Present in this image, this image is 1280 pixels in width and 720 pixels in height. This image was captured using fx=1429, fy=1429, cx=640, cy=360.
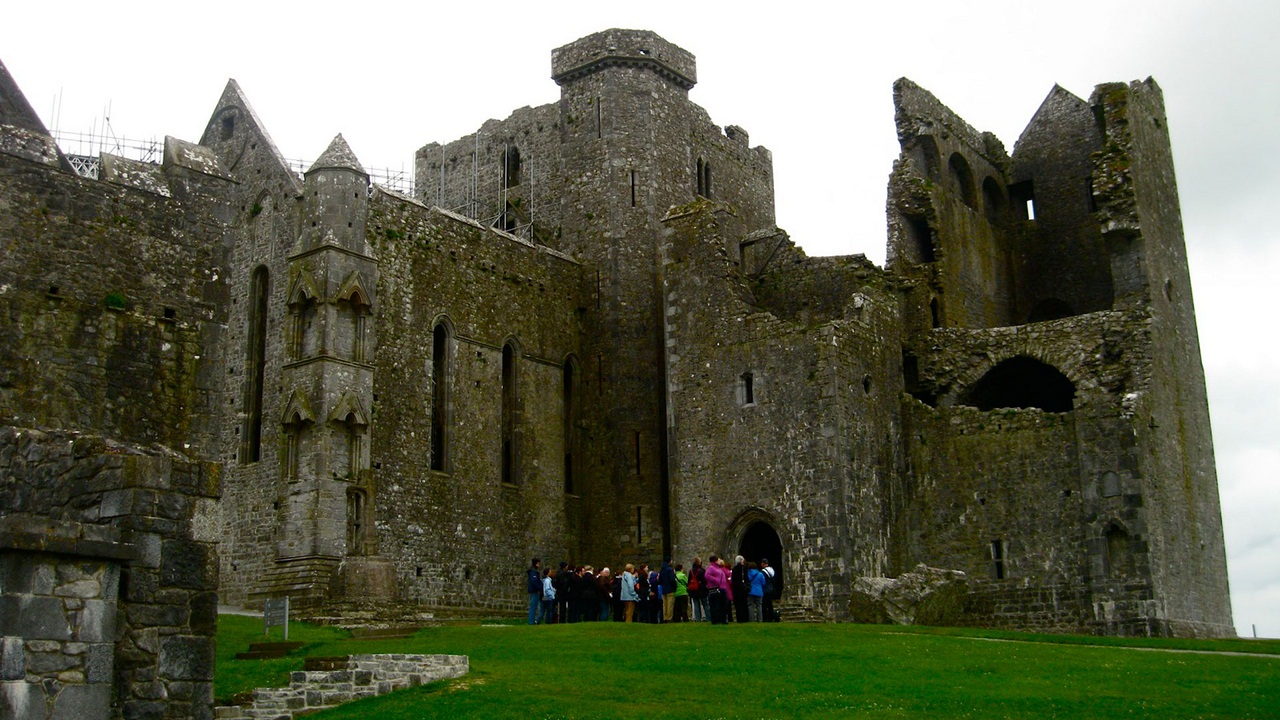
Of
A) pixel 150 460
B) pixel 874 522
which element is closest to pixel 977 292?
pixel 874 522

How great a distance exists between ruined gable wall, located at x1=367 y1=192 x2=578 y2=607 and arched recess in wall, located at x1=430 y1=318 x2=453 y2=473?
125 millimetres

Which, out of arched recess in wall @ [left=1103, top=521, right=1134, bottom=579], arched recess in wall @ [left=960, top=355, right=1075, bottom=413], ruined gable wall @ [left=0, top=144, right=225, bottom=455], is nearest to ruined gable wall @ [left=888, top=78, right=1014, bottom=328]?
arched recess in wall @ [left=960, top=355, right=1075, bottom=413]

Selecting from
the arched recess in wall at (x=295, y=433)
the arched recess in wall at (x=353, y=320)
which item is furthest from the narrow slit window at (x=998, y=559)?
the arched recess in wall at (x=295, y=433)

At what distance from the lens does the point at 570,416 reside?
36312 mm

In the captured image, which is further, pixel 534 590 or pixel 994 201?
pixel 994 201

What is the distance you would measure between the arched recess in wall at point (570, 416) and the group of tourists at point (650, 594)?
22.1 feet

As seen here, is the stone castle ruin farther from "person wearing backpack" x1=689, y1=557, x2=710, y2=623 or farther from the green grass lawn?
the green grass lawn

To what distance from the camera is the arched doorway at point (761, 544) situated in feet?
107

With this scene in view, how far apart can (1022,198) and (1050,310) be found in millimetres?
3744

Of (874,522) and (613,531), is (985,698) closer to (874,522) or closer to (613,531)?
(874,522)

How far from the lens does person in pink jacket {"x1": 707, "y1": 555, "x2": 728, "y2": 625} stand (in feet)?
83.5

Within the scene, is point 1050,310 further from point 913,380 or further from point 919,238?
point 913,380

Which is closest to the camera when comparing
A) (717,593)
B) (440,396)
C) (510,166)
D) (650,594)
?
(717,593)

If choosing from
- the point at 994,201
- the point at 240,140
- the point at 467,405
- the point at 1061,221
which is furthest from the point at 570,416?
the point at 1061,221
